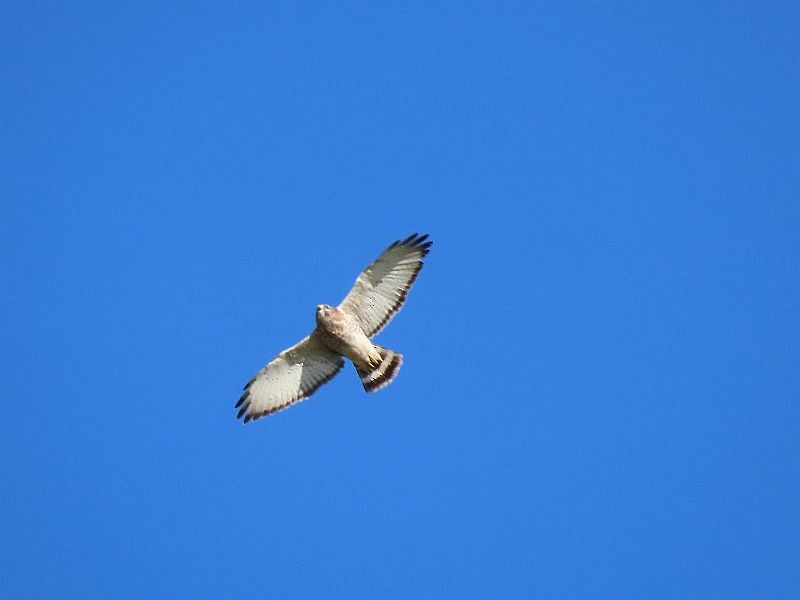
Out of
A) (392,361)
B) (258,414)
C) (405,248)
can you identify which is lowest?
(258,414)

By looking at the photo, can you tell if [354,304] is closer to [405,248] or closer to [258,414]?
[405,248]

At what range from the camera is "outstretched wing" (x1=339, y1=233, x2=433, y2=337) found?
12438mm

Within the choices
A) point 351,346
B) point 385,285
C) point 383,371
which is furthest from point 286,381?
point 385,285

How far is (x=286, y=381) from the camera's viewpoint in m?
13.0

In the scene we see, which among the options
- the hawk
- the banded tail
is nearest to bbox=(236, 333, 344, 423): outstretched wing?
the hawk

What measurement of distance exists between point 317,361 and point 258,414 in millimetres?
1057

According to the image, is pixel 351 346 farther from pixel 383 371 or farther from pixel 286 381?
pixel 286 381

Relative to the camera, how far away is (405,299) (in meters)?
12.6

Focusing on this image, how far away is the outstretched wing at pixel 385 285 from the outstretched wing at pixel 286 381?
0.68 m

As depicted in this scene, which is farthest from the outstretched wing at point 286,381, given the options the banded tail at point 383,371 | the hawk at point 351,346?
the banded tail at point 383,371

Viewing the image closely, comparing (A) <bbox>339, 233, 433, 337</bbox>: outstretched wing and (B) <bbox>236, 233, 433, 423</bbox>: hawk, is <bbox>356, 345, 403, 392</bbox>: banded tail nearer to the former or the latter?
(B) <bbox>236, 233, 433, 423</bbox>: hawk

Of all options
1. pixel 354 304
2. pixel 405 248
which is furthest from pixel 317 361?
pixel 405 248

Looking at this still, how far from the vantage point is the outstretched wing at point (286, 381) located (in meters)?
12.9

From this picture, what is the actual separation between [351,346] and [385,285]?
888 mm
